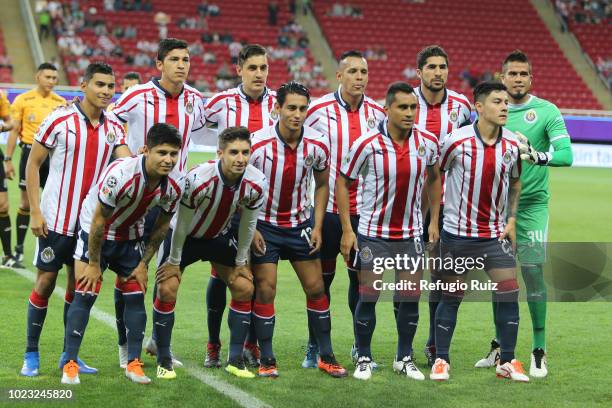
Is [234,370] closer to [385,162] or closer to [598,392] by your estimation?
[385,162]

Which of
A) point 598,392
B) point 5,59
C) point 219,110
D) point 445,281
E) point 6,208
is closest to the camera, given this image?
point 598,392

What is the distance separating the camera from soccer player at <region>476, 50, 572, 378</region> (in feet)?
23.5

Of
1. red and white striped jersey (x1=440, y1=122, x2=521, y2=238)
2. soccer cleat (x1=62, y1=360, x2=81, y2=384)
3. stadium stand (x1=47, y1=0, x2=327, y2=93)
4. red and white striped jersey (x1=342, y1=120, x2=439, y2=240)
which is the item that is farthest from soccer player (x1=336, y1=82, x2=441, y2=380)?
stadium stand (x1=47, y1=0, x2=327, y2=93)

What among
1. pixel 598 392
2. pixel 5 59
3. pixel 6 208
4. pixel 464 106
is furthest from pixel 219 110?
pixel 5 59

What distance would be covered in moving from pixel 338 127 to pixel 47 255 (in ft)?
7.24

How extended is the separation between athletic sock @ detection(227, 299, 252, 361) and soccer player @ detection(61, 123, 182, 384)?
638 millimetres

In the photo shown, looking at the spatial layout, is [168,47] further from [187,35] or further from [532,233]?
[187,35]

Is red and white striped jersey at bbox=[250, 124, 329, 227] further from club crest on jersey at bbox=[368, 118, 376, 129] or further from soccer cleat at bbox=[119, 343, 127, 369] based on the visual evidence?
soccer cleat at bbox=[119, 343, 127, 369]

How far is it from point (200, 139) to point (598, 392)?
11.1 ft

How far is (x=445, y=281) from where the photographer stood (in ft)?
22.5

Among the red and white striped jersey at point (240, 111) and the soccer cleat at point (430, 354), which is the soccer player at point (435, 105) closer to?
the soccer cleat at point (430, 354)

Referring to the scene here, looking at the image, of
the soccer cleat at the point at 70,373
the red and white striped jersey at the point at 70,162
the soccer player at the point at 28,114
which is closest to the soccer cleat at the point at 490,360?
the soccer cleat at the point at 70,373

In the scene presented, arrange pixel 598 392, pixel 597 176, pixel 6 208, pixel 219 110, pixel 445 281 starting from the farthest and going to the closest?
pixel 597 176
pixel 6 208
pixel 219 110
pixel 445 281
pixel 598 392

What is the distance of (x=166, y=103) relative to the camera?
7.23 meters
